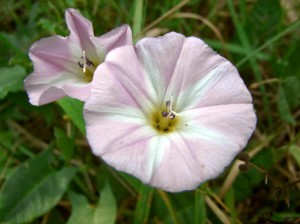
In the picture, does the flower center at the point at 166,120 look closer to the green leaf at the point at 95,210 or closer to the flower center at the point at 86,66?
the flower center at the point at 86,66

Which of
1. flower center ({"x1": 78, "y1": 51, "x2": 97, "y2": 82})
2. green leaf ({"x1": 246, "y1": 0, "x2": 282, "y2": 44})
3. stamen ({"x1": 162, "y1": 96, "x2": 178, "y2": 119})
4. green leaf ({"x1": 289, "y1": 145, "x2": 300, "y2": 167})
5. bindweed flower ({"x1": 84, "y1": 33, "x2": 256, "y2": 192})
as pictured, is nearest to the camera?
bindweed flower ({"x1": 84, "y1": 33, "x2": 256, "y2": 192})

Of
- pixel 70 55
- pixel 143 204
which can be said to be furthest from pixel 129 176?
pixel 70 55

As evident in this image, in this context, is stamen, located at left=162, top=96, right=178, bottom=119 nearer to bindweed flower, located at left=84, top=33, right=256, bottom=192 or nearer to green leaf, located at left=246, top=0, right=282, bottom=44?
bindweed flower, located at left=84, top=33, right=256, bottom=192

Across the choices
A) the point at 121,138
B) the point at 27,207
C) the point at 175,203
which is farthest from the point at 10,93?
the point at 121,138

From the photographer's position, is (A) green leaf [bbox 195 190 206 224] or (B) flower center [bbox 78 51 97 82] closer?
(B) flower center [bbox 78 51 97 82]

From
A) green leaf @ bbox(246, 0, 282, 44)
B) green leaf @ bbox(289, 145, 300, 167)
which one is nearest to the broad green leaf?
green leaf @ bbox(289, 145, 300, 167)

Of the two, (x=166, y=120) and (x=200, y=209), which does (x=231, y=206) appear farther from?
(x=166, y=120)
